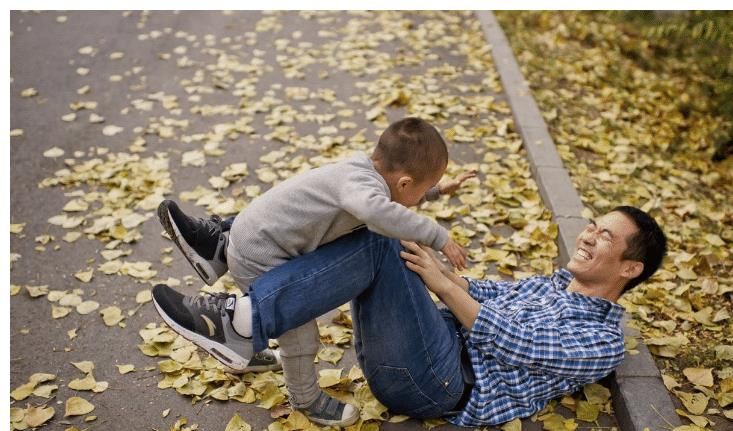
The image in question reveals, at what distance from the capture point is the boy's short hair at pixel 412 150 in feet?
7.89

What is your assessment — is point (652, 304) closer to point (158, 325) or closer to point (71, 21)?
point (158, 325)

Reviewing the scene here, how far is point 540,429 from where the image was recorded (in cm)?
278

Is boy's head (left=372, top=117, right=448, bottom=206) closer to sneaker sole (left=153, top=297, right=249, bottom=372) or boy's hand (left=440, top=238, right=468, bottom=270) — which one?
boy's hand (left=440, top=238, right=468, bottom=270)

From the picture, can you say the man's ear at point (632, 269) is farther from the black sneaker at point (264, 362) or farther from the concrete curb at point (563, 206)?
the black sneaker at point (264, 362)

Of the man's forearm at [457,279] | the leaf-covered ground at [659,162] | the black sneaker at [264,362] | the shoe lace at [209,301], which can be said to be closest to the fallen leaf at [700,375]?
the leaf-covered ground at [659,162]

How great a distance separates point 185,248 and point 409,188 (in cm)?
91

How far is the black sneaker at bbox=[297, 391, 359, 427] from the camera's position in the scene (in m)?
2.73

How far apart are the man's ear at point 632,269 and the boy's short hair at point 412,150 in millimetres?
924

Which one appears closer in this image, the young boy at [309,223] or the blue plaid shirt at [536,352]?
the young boy at [309,223]

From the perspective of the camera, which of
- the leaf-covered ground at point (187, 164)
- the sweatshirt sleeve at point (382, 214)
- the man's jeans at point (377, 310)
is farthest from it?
the leaf-covered ground at point (187, 164)

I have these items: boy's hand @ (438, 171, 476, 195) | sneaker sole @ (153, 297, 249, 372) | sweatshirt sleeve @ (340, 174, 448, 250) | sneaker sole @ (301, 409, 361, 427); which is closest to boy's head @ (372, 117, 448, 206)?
sweatshirt sleeve @ (340, 174, 448, 250)

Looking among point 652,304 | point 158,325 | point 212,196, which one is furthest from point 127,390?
point 652,304

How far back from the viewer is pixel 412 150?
2402mm

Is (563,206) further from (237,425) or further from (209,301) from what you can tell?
(209,301)
